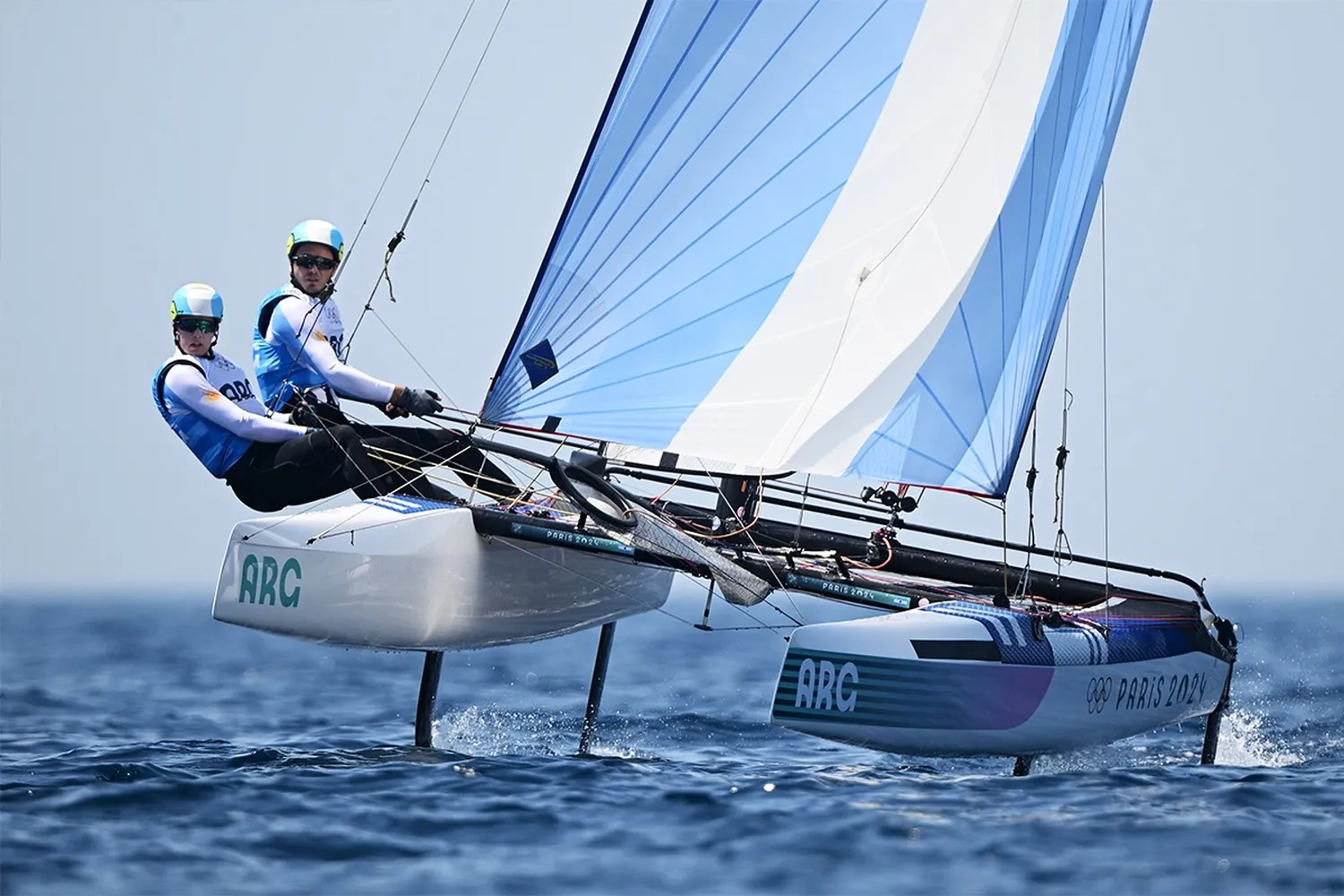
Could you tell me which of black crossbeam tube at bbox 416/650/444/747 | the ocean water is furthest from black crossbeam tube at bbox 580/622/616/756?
black crossbeam tube at bbox 416/650/444/747

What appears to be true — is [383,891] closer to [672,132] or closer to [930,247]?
[672,132]

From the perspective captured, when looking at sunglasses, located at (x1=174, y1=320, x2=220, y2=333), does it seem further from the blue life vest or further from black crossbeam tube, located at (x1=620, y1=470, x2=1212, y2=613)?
black crossbeam tube, located at (x1=620, y1=470, x2=1212, y2=613)

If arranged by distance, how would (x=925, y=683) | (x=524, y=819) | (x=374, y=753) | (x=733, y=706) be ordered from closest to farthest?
1. (x=524, y=819)
2. (x=925, y=683)
3. (x=374, y=753)
4. (x=733, y=706)

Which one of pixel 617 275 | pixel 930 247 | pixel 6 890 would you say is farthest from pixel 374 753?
pixel 930 247

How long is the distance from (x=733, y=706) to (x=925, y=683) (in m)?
5.45

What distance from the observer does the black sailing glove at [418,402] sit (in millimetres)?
7441

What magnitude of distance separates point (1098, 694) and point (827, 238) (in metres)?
2.36

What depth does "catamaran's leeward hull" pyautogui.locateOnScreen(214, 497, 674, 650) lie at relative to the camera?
23.8ft

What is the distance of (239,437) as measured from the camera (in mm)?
7582

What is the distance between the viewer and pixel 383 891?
16.5 feet

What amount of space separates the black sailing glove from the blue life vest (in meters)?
0.71

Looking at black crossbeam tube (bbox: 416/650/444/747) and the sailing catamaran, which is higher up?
the sailing catamaran

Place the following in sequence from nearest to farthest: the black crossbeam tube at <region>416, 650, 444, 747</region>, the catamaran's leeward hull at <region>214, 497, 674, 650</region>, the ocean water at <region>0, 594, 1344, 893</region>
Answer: the ocean water at <region>0, 594, 1344, 893</region> < the catamaran's leeward hull at <region>214, 497, 674, 650</region> < the black crossbeam tube at <region>416, 650, 444, 747</region>

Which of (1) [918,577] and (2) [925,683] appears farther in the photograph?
(1) [918,577]
